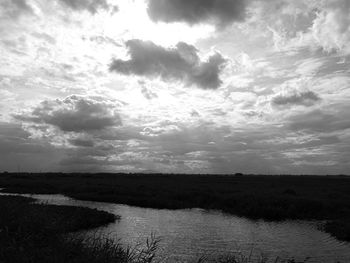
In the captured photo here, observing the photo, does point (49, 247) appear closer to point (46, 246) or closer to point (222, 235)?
point (46, 246)

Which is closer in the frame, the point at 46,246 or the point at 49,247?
the point at 49,247

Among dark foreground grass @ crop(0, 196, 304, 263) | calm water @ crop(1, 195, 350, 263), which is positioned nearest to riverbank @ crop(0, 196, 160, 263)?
dark foreground grass @ crop(0, 196, 304, 263)

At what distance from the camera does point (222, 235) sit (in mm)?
27734

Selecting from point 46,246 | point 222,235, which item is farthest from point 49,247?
point 222,235

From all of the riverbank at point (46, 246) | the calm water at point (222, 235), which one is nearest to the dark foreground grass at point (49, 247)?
the riverbank at point (46, 246)

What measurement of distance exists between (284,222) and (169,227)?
11.1 meters

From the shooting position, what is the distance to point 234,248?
76.5 ft

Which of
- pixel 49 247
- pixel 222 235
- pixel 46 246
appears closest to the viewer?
pixel 49 247

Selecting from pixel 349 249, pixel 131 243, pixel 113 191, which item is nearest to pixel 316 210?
pixel 349 249

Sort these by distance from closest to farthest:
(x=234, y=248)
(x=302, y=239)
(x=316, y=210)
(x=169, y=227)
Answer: (x=234, y=248) < (x=302, y=239) < (x=169, y=227) < (x=316, y=210)

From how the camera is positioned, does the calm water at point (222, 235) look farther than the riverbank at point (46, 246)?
Yes

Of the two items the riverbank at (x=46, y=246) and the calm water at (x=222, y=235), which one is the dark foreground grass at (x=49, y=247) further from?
the calm water at (x=222, y=235)

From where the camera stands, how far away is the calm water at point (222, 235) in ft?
73.7

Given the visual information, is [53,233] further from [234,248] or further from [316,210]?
[316,210]
